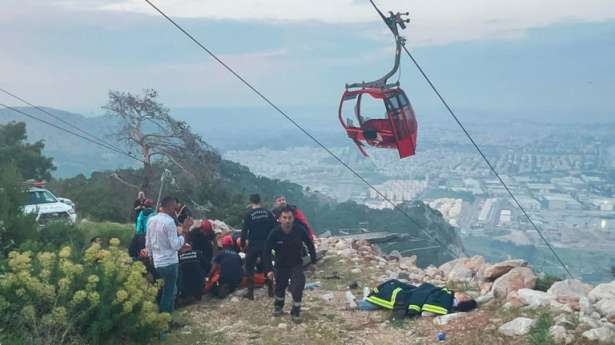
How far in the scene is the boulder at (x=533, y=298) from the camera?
323 inches

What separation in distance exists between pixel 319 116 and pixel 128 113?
278 ft

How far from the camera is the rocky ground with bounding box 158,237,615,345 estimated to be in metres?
7.41

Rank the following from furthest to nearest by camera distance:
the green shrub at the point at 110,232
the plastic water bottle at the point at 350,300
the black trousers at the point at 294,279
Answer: the green shrub at the point at 110,232 → the plastic water bottle at the point at 350,300 → the black trousers at the point at 294,279

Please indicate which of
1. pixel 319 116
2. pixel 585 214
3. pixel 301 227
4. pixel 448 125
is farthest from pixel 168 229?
pixel 319 116

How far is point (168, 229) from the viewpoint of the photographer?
8.03 m

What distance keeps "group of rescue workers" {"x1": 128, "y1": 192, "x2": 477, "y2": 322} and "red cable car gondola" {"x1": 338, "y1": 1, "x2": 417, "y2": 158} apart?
1.98 meters

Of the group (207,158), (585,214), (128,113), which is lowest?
(585,214)

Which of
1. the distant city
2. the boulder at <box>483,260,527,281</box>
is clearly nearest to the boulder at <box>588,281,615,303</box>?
the boulder at <box>483,260,527,281</box>

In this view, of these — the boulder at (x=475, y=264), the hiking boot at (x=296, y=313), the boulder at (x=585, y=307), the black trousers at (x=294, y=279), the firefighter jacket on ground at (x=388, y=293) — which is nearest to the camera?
the boulder at (x=585, y=307)

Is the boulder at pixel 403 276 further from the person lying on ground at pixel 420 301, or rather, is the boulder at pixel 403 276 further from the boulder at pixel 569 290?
the boulder at pixel 569 290

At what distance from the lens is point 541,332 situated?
7.10 meters

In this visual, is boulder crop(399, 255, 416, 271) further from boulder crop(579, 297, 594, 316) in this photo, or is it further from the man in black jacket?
boulder crop(579, 297, 594, 316)

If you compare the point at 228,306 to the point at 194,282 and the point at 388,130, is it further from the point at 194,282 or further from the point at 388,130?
the point at 388,130

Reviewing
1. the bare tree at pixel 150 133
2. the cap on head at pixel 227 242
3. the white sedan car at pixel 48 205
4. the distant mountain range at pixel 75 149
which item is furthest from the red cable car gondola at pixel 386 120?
the distant mountain range at pixel 75 149
